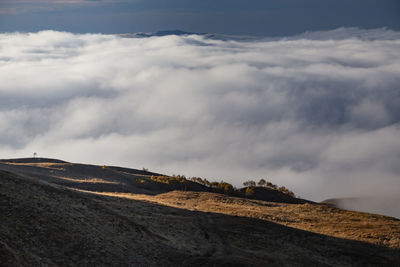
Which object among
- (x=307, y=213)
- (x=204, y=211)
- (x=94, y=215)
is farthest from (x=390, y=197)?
(x=94, y=215)

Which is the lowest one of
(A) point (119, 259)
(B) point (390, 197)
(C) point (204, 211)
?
(A) point (119, 259)

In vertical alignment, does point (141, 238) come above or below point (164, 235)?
below

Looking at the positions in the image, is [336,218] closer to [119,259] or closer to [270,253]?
[270,253]

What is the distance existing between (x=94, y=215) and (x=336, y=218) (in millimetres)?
26903

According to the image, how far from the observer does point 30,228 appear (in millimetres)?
21984

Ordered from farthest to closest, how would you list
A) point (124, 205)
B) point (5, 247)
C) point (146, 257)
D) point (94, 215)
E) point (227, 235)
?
point (124, 205), point (227, 235), point (94, 215), point (146, 257), point (5, 247)

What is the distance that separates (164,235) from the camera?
28.2m

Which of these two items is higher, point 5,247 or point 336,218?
point 336,218

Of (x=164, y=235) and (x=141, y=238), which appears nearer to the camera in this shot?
(x=141, y=238)

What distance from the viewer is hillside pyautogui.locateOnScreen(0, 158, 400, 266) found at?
21500 millimetres

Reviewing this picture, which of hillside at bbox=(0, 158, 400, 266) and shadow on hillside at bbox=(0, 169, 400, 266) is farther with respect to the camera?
hillside at bbox=(0, 158, 400, 266)

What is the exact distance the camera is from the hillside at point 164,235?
21500 mm

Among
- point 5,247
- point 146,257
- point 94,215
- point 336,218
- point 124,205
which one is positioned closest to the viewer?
point 5,247

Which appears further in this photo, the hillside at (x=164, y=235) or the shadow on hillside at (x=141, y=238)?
the hillside at (x=164, y=235)
